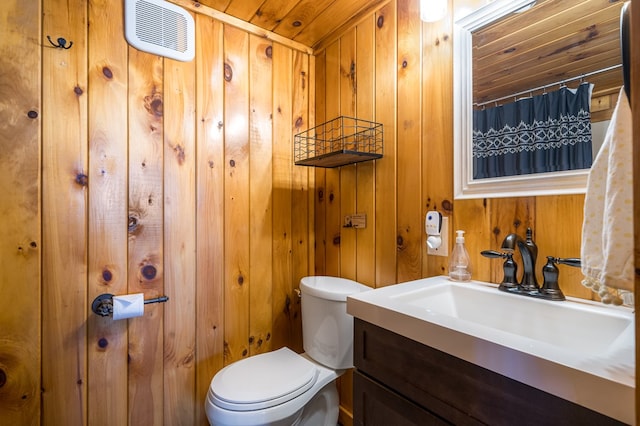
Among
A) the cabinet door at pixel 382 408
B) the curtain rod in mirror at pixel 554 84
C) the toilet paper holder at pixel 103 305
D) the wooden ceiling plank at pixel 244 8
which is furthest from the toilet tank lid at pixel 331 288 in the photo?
the wooden ceiling plank at pixel 244 8

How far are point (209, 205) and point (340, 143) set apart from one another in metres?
0.78

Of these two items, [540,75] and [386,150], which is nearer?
[540,75]

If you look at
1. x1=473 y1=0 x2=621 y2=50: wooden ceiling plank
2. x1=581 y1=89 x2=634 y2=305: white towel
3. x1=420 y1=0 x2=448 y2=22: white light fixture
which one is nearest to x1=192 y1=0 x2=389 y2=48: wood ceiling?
x1=420 y1=0 x2=448 y2=22: white light fixture

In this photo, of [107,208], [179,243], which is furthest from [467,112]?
[107,208]

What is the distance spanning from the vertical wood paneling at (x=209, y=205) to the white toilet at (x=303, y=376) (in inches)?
9.1

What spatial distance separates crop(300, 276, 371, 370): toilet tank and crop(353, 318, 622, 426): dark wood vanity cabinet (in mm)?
404

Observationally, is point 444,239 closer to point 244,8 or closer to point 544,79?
point 544,79

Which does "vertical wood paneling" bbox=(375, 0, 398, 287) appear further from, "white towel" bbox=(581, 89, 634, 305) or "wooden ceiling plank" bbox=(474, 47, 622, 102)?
"white towel" bbox=(581, 89, 634, 305)

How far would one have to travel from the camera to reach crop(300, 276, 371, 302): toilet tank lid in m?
1.29

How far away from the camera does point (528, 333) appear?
2.72 ft

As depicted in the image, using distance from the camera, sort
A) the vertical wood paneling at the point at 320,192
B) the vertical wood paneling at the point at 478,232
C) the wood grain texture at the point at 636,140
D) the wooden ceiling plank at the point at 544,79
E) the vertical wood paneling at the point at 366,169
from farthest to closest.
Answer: the vertical wood paneling at the point at 320,192, the vertical wood paneling at the point at 366,169, the vertical wood paneling at the point at 478,232, the wooden ceiling plank at the point at 544,79, the wood grain texture at the point at 636,140

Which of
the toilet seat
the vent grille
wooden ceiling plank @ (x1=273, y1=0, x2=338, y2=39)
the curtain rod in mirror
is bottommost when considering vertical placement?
the toilet seat

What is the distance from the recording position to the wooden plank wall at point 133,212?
1.12m

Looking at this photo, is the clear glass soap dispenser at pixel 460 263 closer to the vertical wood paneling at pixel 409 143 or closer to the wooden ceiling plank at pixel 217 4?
the vertical wood paneling at pixel 409 143
